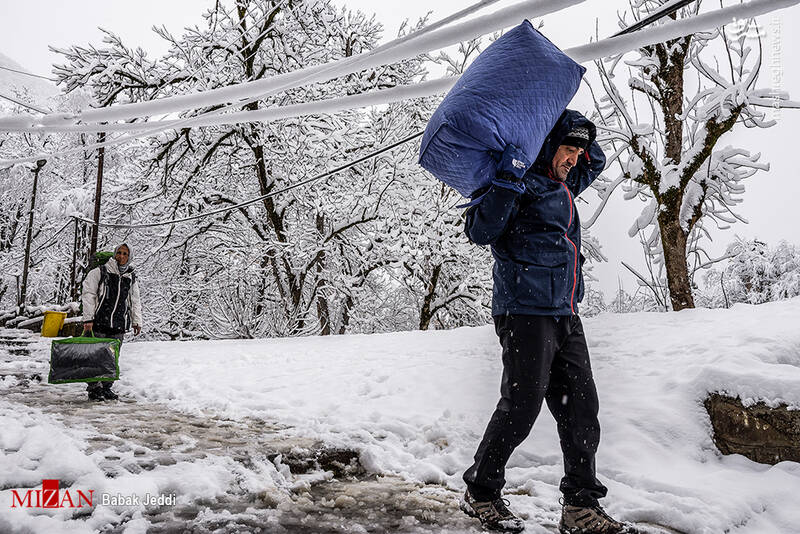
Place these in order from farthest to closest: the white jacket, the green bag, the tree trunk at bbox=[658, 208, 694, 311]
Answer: the tree trunk at bbox=[658, 208, 694, 311]
the white jacket
the green bag

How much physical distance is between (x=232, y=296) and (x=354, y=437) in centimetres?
943

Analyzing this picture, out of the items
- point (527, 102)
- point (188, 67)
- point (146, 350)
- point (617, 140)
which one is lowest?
point (146, 350)

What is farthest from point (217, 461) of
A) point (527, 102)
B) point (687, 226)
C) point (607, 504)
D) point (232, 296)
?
point (232, 296)

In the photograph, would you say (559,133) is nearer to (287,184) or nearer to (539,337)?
(539,337)

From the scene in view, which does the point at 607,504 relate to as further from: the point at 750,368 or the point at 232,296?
the point at 232,296

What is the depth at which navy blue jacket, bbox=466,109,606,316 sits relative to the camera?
6.28 feet

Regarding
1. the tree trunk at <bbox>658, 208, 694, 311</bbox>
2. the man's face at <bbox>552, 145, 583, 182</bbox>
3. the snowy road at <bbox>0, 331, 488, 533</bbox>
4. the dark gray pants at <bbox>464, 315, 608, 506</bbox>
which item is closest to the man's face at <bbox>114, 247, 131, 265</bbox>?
the snowy road at <bbox>0, 331, 488, 533</bbox>

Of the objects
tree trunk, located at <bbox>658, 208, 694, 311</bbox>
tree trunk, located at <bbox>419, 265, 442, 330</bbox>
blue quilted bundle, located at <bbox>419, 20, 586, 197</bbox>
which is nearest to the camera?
blue quilted bundle, located at <bbox>419, 20, 586, 197</bbox>

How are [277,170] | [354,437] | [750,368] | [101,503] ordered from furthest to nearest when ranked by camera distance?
[277,170] → [354,437] → [750,368] → [101,503]

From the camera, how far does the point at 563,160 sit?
2.07 metres

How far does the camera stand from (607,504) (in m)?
2.19

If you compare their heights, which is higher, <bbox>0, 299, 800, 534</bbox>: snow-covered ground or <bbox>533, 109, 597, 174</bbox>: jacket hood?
<bbox>533, 109, 597, 174</bbox>: jacket hood

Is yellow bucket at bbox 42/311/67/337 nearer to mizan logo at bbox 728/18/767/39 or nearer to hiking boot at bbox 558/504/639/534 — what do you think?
hiking boot at bbox 558/504/639/534

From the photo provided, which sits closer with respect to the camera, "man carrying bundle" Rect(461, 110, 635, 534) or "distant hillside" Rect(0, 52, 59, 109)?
"man carrying bundle" Rect(461, 110, 635, 534)
